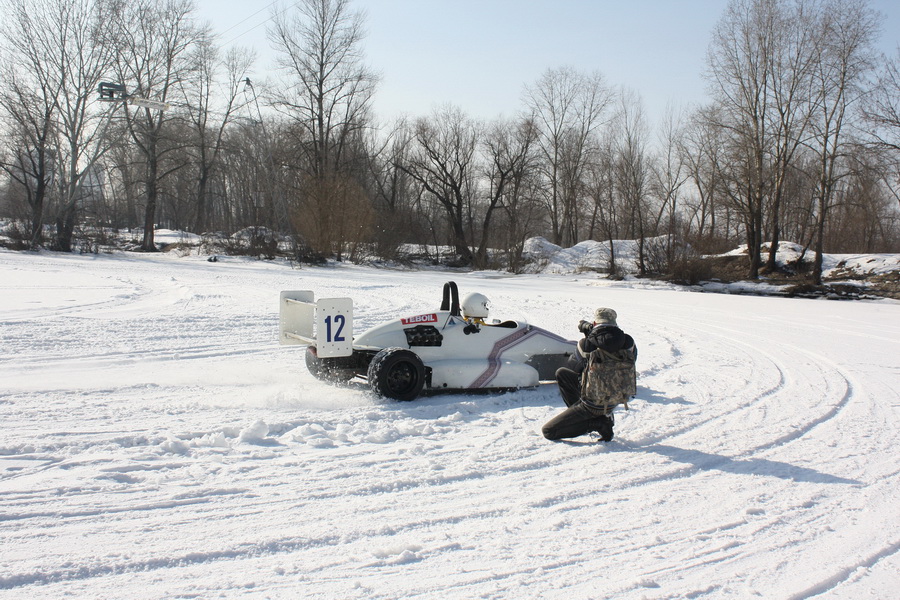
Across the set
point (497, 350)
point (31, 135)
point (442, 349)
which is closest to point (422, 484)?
point (442, 349)

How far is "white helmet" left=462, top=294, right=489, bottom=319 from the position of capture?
7.68m

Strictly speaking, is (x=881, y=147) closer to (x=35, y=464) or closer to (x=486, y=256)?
(x=486, y=256)

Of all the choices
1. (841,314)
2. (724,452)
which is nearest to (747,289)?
(841,314)

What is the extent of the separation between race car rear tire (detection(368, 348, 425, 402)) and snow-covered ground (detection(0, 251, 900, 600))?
24 centimetres

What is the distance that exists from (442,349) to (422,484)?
9.68 ft

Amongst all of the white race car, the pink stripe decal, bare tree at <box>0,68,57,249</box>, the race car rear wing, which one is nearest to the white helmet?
the white race car

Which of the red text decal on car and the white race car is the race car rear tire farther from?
the red text decal on car

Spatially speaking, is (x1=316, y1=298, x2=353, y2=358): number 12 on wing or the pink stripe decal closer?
(x1=316, y1=298, x2=353, y2=358): number 12 on wing

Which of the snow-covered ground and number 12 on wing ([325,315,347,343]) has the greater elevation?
number 12 on wing ([325,315,347,343])

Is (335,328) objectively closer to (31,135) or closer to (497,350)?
(497,350)

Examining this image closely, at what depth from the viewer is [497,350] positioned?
7.72 m

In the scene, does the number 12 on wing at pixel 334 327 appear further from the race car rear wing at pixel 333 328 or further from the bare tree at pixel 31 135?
the bare tree at pixel 31 135

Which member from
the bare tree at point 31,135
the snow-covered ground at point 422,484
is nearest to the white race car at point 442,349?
the snow-covered ground at point 422,484

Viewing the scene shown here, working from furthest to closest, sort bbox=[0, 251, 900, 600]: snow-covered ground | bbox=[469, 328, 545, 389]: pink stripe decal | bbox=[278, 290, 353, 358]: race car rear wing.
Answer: bbox=[469, 328, 545, 389]: pink stripe decal < bbox=[278, 290, 353, 358]: race car rear wing < bbox=[0, 251, 900, 600]: snow-covered ground
